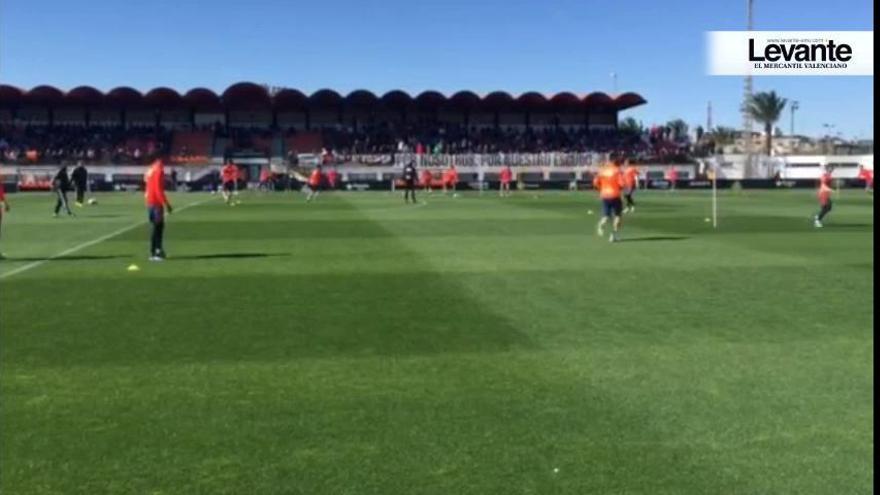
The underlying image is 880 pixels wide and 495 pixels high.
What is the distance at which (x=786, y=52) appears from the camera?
12.9ft

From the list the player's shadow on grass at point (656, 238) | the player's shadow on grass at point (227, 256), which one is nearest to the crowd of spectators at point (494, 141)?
the player's shadow on grass at point (656, 238)

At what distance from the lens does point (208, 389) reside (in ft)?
25.4

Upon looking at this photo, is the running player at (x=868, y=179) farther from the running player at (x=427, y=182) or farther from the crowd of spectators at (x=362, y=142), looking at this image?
the crowd of spectators at (x=362, y=142)

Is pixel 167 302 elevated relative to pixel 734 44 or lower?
lower

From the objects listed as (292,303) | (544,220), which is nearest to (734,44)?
(292,303)

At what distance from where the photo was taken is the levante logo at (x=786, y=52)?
3650 millimetres

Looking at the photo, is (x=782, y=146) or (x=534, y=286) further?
(x=782, y=146)

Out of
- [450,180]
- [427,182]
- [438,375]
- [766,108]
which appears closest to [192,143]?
[427,182]

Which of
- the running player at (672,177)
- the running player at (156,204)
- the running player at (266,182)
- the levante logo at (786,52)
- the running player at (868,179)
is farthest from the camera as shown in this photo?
the running player at (672,177)

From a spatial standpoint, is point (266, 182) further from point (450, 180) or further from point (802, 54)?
point (802, 54)

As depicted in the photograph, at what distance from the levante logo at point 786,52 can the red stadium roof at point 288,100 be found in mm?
80459

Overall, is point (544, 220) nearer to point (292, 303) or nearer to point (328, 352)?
point (292, 303)

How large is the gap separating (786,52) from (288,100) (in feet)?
269

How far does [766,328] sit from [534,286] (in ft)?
13.6
